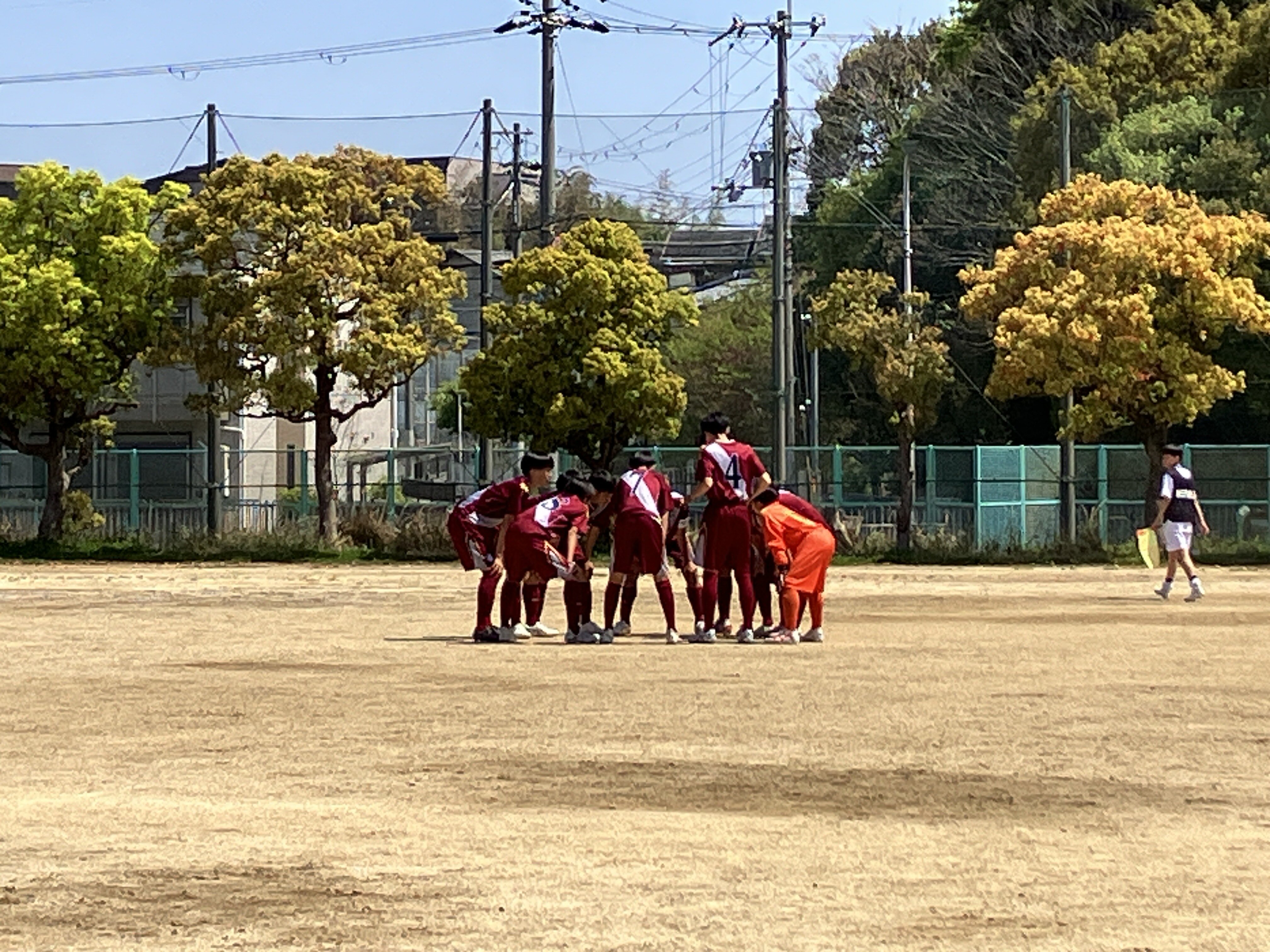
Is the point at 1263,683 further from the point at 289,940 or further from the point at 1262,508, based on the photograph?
the point at 1262,508

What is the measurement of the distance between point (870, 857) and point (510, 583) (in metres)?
11.7

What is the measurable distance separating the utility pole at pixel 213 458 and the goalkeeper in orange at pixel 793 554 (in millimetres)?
27420

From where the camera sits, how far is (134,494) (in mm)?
48219

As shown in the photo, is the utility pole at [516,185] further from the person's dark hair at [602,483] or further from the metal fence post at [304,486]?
the person's dark hair at [602,483]

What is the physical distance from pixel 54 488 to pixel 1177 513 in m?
25.0

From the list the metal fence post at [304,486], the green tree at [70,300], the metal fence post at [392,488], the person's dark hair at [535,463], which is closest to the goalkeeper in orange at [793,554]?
the person's dark hair at [535,463]

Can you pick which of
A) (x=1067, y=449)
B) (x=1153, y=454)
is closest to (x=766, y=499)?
(x=1153, y=454)

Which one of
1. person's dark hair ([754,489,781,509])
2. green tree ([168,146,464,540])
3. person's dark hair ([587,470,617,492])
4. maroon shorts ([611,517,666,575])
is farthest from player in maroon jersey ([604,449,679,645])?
green tree ([168,146,464,540])

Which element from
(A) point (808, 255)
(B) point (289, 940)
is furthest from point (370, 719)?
(A) point (808, 255)

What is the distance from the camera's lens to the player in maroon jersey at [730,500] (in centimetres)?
1905

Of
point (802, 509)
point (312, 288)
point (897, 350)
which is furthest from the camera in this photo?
point (312, 288)

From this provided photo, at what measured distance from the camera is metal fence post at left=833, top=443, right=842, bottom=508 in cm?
4409

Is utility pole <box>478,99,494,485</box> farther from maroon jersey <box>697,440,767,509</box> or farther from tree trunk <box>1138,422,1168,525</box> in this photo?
maroon jersey <box>697,440,767,509</box>

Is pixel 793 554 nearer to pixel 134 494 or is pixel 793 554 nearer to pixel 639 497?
pixel 639 497
